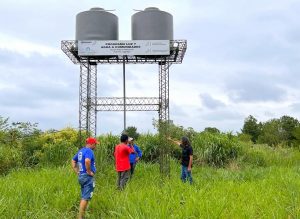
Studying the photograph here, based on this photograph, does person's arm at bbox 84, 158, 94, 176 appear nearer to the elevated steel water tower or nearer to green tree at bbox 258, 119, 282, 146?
the elevated steel water tower

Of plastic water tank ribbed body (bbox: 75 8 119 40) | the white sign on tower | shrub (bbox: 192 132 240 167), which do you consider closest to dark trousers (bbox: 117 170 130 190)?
the white sign on tower

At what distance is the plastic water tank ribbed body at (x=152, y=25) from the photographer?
57.5 feet

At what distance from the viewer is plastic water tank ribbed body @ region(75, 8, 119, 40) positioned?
709 inches

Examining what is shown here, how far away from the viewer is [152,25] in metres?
17.6

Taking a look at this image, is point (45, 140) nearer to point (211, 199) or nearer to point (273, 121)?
point (211, 199)

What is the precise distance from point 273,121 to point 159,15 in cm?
4603

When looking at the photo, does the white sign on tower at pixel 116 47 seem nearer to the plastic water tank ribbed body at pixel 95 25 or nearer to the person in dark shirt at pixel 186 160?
the plastic water tank ribbed body at pixel 95 25

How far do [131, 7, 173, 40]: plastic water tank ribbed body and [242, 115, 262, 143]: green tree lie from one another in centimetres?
4423

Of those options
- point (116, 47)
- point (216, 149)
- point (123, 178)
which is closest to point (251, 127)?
point (216, 149)

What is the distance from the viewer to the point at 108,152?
18.4 m

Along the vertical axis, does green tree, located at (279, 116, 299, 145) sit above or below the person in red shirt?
above

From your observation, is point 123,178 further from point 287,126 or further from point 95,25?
point 287,126

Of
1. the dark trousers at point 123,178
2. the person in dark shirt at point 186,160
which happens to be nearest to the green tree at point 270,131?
the person in dark shirt at point 186,160

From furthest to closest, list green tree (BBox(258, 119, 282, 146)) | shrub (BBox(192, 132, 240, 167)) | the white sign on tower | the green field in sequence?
green tree (BBox(258, 119, 282, 146)), shrub (BBox(192, 132, 240, 167)), the white sign on tower, the green field
